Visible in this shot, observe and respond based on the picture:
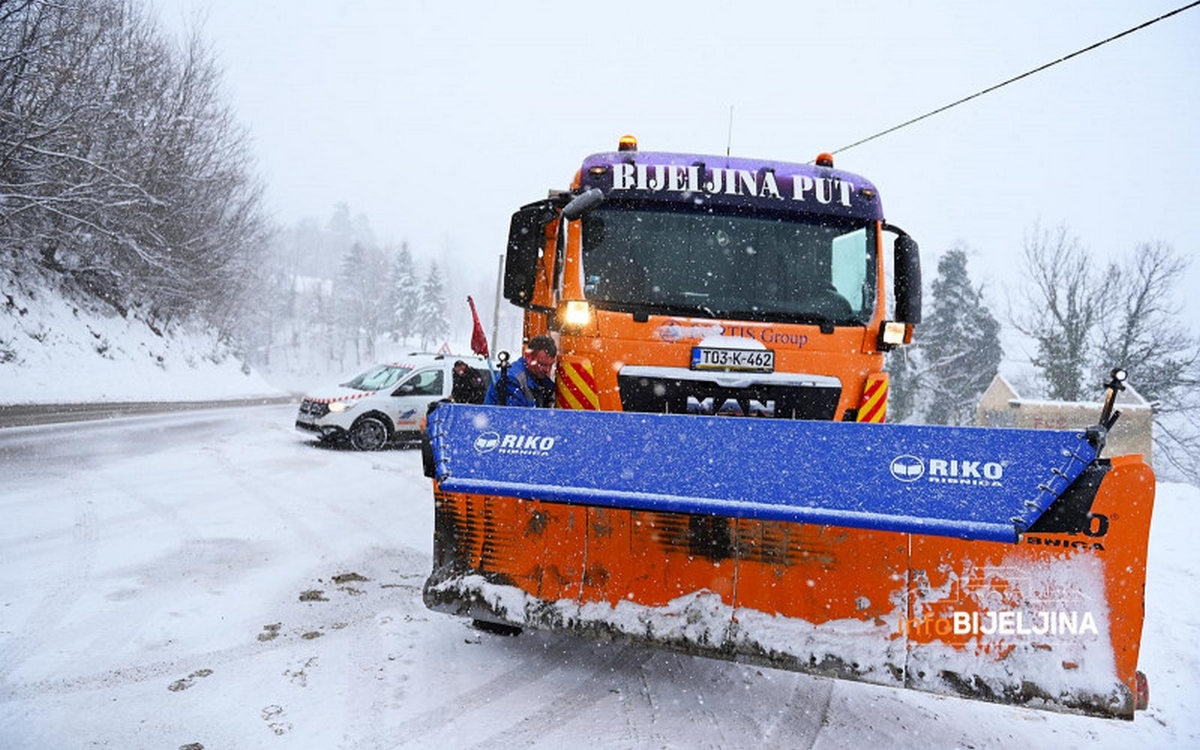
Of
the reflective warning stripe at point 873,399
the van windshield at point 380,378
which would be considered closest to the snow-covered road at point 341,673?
the reflective warning stripe at point 873,399

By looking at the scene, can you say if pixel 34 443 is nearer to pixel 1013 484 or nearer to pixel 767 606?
pixel 767 606

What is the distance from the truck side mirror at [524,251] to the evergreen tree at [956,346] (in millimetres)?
39130

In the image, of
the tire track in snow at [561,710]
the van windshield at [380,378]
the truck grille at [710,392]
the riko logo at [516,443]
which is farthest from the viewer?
the van windshield at [380,378]

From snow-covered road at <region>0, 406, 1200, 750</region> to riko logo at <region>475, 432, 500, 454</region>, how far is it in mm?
1206

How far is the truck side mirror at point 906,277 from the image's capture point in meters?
5.17

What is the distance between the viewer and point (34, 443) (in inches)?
403

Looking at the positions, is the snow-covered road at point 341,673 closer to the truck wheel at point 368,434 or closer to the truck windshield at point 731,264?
the truck windshield at point 731,264

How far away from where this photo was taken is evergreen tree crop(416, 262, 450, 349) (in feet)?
260

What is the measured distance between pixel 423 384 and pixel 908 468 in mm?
11743

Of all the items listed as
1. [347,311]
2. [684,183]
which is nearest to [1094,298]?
[684,183]

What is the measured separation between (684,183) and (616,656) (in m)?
3.22

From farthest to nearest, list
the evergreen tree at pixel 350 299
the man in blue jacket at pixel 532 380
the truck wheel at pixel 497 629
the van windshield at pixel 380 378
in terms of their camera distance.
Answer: the evergreen tree at pixel 350 299 → the van windshield at pixel 380 378 → the man in blue jacket at pixel 532 380 → the truck wheel at pixel 497 629

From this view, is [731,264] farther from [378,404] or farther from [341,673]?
[378,404]

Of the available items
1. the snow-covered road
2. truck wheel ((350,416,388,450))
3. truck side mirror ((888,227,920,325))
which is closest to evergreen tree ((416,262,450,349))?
truck wheel ((350,416,388,450))
